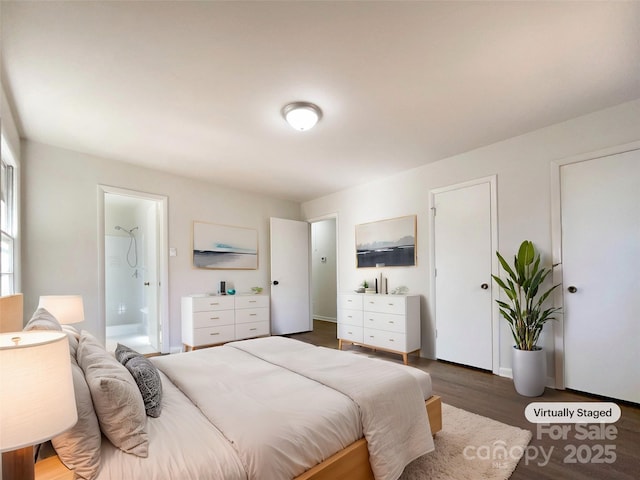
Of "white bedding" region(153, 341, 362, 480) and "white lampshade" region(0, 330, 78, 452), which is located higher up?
"white lampshade" region(0, 330, 78, 452)

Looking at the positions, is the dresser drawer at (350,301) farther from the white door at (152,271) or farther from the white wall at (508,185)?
the white door at (152,271)

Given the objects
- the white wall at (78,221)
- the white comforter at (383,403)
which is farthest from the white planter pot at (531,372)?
the white wall at (78,221)

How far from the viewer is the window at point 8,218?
2.60 m

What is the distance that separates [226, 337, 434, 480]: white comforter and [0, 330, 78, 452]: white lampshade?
118 centimetres

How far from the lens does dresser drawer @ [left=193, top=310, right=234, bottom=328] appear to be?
4.11 m

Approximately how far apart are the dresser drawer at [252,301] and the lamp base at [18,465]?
12.1 feet

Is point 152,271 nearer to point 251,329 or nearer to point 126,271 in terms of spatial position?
point 251,329

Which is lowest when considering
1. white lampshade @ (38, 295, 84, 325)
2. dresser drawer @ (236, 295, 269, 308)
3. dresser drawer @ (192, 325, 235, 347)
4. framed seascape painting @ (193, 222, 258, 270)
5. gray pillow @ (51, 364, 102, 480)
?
dresser drawer @ (192, 325, 235, 347)

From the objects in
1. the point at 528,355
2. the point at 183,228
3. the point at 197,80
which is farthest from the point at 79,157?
the point at 528,355

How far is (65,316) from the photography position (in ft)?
8.23

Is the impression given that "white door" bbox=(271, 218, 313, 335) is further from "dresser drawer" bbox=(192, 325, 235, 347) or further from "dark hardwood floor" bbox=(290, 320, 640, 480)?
"dark hardwood floor" bbox=(290, 320, 640, 480)

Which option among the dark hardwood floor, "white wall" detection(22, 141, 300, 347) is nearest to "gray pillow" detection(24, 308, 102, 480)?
the dark hardwood floor

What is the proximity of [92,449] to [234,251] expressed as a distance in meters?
3.99

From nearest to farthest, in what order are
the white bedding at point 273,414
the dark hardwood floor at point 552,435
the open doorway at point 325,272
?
the white bedding at point 273,414, the dark hardwood floor at point 552,435, the open doorway at point 325,272
